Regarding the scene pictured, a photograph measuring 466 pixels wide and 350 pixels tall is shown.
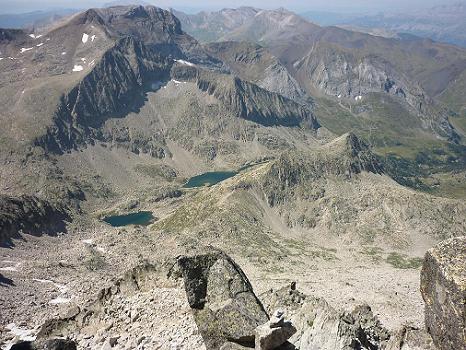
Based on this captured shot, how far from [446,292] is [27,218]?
155 meters

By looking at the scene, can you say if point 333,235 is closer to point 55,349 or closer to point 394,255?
point 394,255

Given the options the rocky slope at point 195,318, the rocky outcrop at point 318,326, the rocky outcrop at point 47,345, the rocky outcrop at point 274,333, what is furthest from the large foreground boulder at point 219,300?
the rocky outcrop at point 47,345

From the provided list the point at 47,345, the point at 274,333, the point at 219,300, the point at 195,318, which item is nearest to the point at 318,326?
the point at 219,300

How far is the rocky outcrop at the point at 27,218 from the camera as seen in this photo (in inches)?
5522

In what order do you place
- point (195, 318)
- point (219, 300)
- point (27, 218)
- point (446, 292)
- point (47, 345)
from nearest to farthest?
point (446, 292)
point (47, 345)
point (195, 318)
point (219, 300)
point (27, 218)

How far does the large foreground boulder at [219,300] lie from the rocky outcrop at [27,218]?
4727 inches

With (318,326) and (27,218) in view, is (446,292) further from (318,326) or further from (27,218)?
(27,218)

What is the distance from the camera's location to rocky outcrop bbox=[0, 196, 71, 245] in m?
140

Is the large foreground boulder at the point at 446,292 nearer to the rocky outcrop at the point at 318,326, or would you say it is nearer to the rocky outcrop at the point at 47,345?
the rocky outcrop at the point at 318,326

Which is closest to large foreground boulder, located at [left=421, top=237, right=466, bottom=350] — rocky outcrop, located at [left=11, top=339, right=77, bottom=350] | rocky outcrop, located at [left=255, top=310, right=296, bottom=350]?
rocky outcrop, located at [left=255, top=310, right=296, bottom=350]

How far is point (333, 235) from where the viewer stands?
192125 millimetres

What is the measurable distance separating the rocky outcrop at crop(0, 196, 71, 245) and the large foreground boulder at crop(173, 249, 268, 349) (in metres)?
120

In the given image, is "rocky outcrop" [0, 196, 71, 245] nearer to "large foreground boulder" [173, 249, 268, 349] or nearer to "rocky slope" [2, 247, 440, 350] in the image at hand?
"rocky slope" [2, 247, 440, 350]

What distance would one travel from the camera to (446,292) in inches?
811
